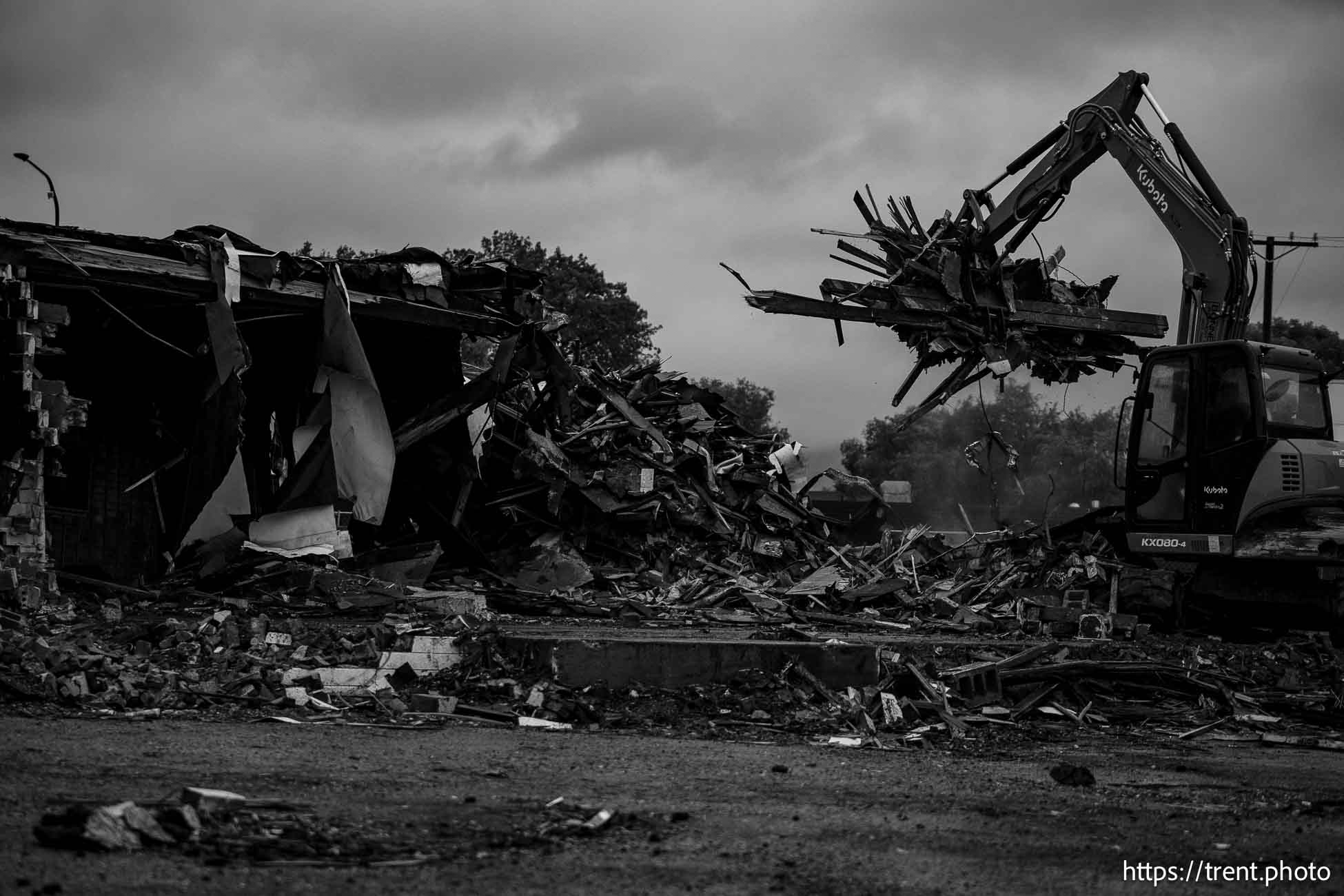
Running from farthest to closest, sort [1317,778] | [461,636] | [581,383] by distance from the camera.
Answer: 1. [581,383]
2. [461,636]
3. [1317,778]

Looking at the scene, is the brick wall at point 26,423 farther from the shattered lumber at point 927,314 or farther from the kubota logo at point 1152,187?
the kubota logo at point 1152,187

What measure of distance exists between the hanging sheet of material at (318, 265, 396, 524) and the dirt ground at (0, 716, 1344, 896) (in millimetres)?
7160

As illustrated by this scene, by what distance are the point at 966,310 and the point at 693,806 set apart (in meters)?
8.90

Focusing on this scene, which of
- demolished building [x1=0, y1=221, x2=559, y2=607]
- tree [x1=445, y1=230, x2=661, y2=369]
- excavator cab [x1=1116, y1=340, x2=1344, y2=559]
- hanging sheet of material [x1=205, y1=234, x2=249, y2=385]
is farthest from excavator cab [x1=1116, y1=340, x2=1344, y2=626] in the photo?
tree [x1=445, y1=230, x2=661, y2=369]

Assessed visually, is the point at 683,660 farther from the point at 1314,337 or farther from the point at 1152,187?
the point at 1314,337

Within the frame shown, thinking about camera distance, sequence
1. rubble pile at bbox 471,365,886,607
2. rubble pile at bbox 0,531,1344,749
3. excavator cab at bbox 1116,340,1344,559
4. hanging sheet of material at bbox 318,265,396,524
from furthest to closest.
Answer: rubble pile at bbox 471,365,886,607 → hanging sheet of material at bbox 318,265,396,524 → excavator cab at bbox 1116,340,1344,559 → rubble pile at bbox 0,531,1344,749

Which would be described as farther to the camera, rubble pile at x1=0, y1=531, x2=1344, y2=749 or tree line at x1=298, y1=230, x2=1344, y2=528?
tree line at x1=298, y1=230, x2=1344, y2=528

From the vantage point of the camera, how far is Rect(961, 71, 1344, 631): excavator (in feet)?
37.7

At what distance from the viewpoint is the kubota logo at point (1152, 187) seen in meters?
13.3

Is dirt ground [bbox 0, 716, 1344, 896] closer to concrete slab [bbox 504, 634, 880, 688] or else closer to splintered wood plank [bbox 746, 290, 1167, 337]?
concrete slab [bbox 504, 634, 880, 688]

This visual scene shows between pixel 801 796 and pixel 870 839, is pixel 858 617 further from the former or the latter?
pixel 870 839

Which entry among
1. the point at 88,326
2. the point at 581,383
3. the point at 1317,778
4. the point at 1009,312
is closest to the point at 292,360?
the point at 88,326

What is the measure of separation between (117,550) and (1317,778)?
12563 millimetres

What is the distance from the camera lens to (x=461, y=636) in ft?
31.9
